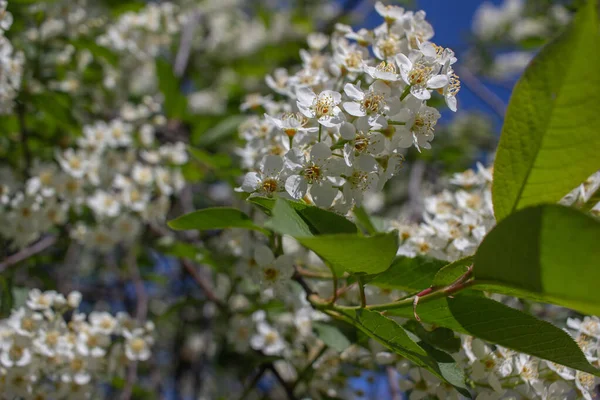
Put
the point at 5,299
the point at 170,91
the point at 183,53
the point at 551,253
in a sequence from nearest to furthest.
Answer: the point at 551,253 < the point at 5,299 < the point at 170,91 < the point at 183,53

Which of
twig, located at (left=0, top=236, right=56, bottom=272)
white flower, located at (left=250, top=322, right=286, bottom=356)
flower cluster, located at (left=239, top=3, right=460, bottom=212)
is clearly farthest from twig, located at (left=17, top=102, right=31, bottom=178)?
flower cluster, located at (left=239, top=3, right=460, bottom=212)

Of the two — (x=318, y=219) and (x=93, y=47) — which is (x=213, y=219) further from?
(x=93, y=47)

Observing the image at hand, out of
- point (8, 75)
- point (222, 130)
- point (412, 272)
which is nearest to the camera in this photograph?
point (412, 272)

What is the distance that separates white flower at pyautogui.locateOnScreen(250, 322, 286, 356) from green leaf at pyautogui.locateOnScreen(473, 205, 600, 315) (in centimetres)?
130

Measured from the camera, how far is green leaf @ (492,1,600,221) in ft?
2.35

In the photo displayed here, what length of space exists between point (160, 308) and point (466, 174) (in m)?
2.06

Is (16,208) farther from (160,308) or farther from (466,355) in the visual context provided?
(466,355)

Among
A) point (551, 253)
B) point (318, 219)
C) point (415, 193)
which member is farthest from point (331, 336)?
point (415, 193)

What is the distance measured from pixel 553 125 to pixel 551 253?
0.80 ft

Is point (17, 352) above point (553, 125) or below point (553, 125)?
below

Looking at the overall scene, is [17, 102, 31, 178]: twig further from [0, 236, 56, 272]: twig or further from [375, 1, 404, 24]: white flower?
[375, 1, 404, 24]: white flower

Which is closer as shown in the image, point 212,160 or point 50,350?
point 50,350

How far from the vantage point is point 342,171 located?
107 cm

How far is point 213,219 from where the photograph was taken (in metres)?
1.11
